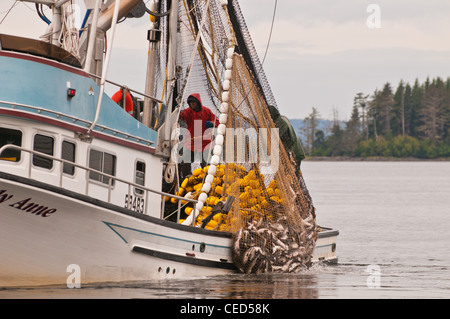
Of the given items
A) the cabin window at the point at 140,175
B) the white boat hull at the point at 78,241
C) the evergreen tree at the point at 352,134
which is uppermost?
the evergreen tree at the point at 352,134

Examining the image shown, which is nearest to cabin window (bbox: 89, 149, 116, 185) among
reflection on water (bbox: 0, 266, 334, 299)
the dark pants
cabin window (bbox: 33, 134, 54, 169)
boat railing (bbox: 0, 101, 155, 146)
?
boat railing (bbox: 0, 101, 155, 146)

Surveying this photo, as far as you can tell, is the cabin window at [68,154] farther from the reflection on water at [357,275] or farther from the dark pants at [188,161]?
the dark pants at [188,161]

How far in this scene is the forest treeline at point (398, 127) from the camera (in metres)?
161

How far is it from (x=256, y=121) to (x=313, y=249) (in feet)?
9.49

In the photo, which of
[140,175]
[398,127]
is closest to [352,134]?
[398,127]

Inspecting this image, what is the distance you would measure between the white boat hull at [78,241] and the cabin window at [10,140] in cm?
79

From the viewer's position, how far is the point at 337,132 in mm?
171000

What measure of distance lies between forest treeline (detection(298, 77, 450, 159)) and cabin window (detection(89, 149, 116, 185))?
149m

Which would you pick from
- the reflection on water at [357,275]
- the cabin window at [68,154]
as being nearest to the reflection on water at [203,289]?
the reflection on water at [357,275]

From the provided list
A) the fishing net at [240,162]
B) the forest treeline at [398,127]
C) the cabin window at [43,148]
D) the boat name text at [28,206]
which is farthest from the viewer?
the forest treeline at [398,127]

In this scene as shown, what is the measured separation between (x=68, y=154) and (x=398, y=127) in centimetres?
15692

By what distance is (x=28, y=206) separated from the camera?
42.5ft
